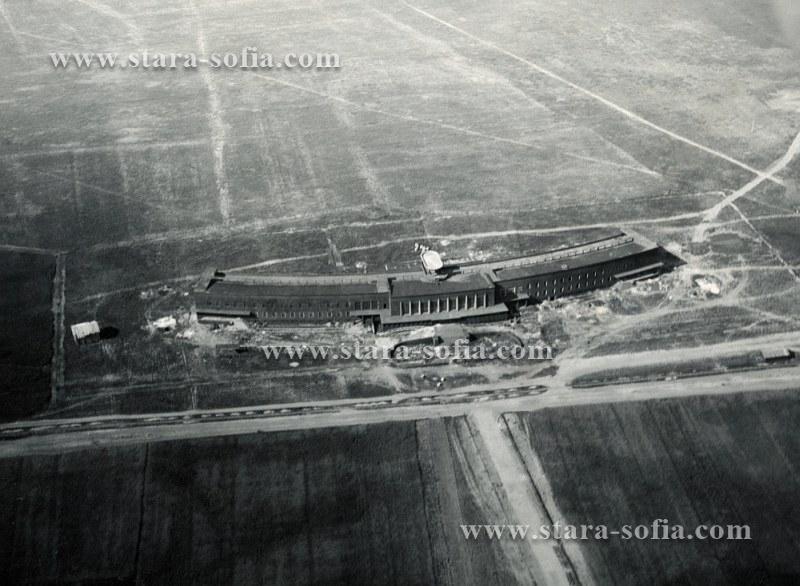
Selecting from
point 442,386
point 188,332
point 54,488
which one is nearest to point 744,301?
point 442,386

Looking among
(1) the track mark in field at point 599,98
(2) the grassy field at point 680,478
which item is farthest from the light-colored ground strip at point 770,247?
(2) the grassy field at point 680,478

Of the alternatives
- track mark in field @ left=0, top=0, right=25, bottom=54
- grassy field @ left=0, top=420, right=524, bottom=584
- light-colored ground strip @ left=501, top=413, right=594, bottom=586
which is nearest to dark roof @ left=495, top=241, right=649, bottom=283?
light-colored ground strip @ left=501, top=413, right=594, bottom=586

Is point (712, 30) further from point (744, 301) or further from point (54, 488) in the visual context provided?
point (54, 488)

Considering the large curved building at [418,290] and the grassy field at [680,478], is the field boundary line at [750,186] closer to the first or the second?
the large curved building at [418,290]

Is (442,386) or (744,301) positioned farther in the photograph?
(744,301)

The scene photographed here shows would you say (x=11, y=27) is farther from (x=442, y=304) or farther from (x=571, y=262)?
(x=571, y=262)

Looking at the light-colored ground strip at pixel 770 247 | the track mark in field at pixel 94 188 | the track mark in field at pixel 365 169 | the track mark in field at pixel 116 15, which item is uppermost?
the light-colored ground strip at pixel 770 247

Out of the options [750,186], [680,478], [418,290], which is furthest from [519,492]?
[750,186]
